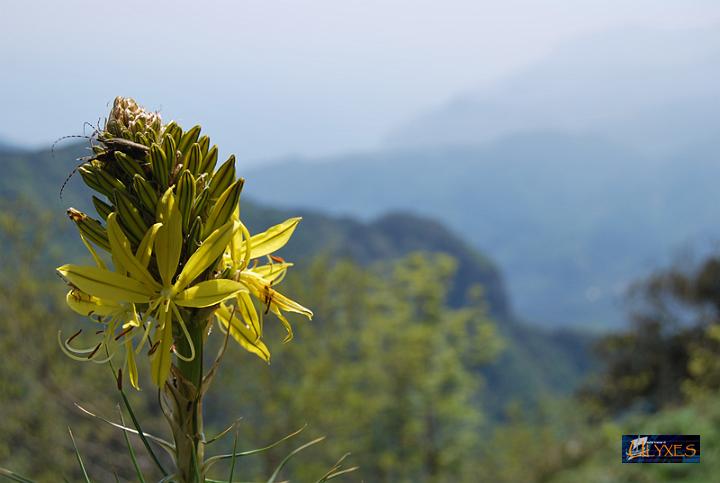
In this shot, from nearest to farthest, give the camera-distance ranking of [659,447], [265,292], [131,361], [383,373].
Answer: [131,361] → [265,292] → [659,447] → [383,373]

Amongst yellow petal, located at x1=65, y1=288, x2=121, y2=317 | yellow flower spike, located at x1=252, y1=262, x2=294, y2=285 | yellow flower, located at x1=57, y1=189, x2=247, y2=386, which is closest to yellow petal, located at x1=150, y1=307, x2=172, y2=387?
yellow flower, located at x1=57, y1=189, x2=247, y2=386

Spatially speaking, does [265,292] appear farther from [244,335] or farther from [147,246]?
[147,246]

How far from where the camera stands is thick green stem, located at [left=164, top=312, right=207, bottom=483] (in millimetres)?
1559

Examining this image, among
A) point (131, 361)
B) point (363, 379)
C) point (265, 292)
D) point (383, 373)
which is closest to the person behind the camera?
point (131, 361)

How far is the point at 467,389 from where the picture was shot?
3112 cm

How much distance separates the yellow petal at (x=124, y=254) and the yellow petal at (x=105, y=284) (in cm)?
2

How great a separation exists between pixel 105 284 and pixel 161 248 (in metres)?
0.16

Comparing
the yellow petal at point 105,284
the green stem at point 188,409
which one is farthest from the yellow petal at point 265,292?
the yellow petal at point 105,284

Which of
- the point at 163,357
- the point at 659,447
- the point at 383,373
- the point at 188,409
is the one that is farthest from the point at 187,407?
the point at 383,373

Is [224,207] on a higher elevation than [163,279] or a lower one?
higher

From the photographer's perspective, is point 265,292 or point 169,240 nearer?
point 169,240

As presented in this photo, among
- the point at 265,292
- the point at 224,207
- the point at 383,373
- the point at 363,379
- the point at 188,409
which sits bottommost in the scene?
the point at 363,379

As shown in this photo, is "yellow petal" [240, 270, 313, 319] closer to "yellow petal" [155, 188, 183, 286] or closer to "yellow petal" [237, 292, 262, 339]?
"yellow petal" [237, 292, 262, 339]

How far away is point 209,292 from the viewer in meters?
1.49
